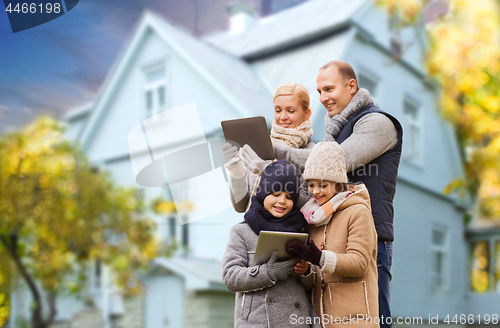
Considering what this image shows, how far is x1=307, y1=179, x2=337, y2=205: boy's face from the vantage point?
152 cm

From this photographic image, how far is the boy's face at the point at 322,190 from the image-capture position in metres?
1.52

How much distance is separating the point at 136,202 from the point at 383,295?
16.9ft

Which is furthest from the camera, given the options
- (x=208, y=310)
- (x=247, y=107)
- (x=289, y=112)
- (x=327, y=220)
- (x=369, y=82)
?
(x=369, y=82)

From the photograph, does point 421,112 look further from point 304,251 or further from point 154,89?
point 304,251

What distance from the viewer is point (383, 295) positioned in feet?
5.31

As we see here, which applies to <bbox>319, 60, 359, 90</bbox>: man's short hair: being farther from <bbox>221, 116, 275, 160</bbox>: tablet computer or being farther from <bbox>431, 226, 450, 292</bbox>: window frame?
<bbox>431, 226, 450, 292</bbox>: window frame

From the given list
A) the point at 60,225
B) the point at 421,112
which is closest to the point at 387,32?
the point at 421,112

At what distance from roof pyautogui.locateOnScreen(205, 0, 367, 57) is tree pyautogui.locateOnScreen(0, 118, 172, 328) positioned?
2.74 meters

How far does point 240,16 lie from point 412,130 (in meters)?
3.50

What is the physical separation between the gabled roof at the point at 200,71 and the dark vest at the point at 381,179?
3823mm

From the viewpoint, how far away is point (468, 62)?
7668 millimetres

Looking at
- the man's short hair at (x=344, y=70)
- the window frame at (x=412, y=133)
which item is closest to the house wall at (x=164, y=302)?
the window frame at (x=412, y=133)

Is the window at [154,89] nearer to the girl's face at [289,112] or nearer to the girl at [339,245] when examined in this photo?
the girl's face at [289,112]

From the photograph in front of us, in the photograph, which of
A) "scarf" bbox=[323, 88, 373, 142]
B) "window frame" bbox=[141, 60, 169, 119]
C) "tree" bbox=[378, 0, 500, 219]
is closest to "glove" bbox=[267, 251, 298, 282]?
"scarf" bbox=[323, 88, 373, 142]
